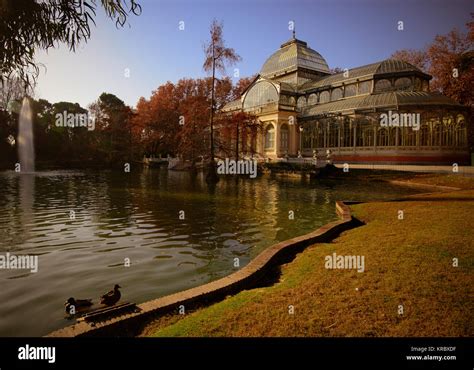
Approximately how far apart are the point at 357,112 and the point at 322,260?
34.7 m

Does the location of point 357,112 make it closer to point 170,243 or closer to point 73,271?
point 170,243

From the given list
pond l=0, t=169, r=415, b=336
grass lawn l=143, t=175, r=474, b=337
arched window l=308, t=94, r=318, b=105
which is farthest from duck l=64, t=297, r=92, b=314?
arched window l=308, t=94, r=318, b=105

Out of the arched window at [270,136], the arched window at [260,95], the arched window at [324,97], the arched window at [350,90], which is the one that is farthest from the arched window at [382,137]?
the arched window at [260,95]

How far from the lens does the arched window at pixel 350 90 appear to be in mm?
41500

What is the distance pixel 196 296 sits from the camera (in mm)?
4469

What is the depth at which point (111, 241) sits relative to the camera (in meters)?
8.08

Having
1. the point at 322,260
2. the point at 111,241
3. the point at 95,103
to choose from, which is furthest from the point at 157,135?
the point at 322,260

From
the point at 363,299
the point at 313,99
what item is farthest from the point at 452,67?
the point at 363,299

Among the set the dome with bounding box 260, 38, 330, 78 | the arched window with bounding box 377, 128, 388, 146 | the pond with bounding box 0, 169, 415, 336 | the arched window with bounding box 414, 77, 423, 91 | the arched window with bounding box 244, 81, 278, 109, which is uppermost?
the dome with bounding box 260, 38, 330, 78

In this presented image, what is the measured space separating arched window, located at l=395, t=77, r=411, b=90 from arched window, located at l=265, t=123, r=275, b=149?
16.2 meters

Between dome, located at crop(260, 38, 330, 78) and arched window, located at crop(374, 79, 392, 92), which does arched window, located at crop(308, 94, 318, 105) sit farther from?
arched window, located at crop(374, 79, 392, 92)

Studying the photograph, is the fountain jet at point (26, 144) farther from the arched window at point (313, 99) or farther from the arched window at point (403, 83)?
the arched window at point (403, 83)

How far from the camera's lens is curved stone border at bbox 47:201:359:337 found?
3584mm

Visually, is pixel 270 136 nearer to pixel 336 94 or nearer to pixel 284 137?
pixel 284 137
